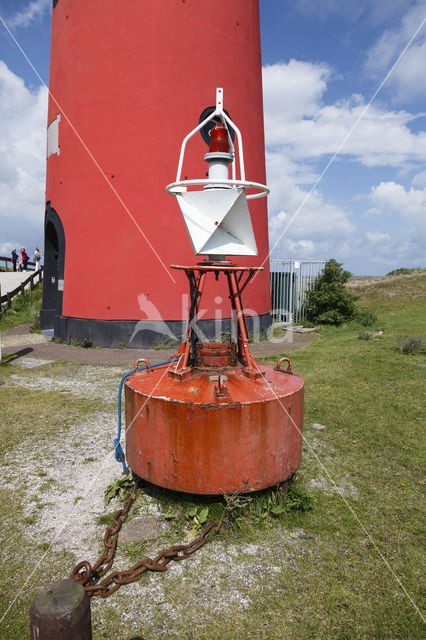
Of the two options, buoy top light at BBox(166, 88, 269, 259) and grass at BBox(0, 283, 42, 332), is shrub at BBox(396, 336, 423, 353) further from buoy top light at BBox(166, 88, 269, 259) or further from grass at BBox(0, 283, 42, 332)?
grass at BBox(0, 283, 42, 332)

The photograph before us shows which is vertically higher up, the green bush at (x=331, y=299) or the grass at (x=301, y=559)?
the green bush at (x=331, y=299)

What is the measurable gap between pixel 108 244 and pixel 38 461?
27.6 feet

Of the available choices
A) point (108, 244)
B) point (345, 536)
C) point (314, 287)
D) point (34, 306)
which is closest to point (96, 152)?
point (108, 244)

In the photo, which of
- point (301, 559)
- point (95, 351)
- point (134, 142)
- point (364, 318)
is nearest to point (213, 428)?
point (301, 559)

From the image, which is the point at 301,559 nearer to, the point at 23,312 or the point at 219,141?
the point at 219,141

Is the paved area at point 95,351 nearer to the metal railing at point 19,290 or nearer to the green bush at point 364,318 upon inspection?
the green bush at point 364,318

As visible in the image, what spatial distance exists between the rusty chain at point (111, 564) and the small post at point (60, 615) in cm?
122

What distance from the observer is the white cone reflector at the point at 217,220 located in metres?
3.91

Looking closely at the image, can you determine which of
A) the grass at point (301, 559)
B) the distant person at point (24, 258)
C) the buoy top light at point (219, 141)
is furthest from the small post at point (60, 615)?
the distant person at point (24, 258)

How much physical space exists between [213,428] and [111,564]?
129 centimetres

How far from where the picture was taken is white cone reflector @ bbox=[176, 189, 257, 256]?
3910 mm

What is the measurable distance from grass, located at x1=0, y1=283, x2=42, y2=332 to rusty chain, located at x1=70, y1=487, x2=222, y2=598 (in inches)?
541

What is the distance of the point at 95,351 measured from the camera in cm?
1202

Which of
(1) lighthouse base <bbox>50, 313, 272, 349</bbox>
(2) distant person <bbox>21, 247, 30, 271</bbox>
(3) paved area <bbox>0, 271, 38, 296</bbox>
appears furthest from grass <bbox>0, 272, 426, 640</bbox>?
(2) distant person <bbox>21, 247, 30, 271</bbox>
